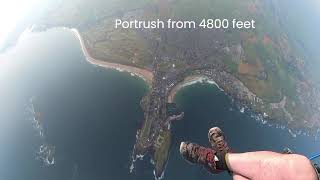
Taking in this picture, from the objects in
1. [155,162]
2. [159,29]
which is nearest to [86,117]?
[155,162]

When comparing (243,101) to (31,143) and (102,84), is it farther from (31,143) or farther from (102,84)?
(31,143)

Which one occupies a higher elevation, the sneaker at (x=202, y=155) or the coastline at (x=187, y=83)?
the sneaker at (x=202, y=155)

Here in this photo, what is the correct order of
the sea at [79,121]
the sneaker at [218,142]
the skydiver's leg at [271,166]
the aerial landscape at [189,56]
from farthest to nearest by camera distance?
1. the aerial landscape at [189,56]
2. the sea at [79,121]
3. the sneaker at [218,142]
4. the skydiver's leg at [271,166]

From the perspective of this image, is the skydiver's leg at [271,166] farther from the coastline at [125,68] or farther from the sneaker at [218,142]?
the coastline at [125,68]

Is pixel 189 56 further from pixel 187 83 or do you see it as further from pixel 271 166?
pixel 271 166

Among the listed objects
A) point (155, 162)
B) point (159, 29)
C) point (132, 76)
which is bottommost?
point (155, 162)

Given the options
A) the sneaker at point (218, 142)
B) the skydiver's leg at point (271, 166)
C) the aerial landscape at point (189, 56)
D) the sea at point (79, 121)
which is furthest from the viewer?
the aerial landscape at point (189, 56)

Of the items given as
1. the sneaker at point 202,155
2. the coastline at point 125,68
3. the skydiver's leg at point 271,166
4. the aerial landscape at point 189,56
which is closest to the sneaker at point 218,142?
the sneaker at point 202,155

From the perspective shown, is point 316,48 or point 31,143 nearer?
point 31,143
